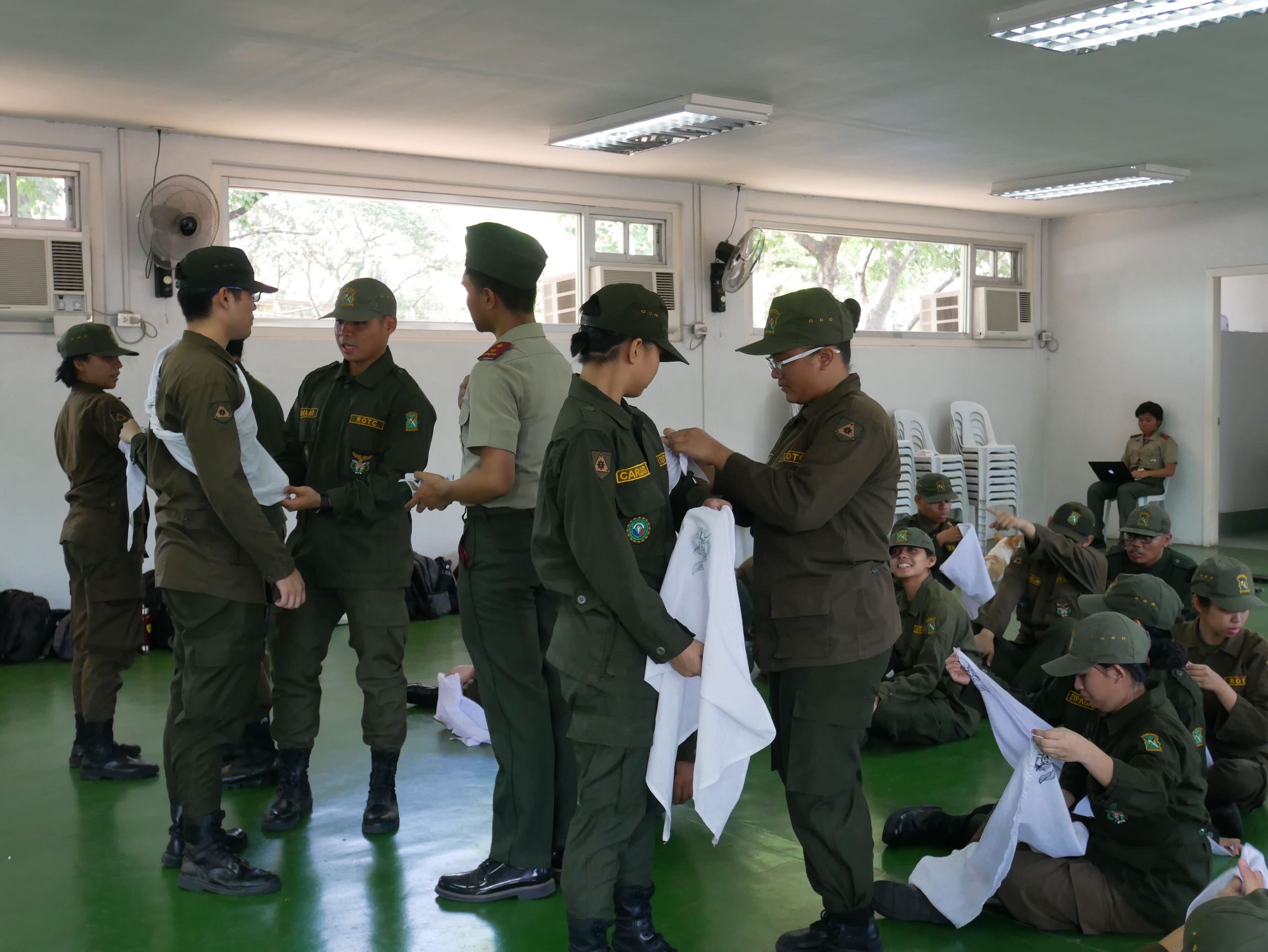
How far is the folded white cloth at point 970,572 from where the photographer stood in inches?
212

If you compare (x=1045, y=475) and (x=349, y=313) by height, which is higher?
(x=349, y=313)

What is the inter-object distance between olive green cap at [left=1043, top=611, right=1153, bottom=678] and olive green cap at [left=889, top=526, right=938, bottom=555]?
5.70ft

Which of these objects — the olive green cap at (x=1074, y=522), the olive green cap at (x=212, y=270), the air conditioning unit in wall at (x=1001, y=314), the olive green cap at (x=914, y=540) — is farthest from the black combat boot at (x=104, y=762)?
the air conditioning unit in wall at (x=1001, y=314)

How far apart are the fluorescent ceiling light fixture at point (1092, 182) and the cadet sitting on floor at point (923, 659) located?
5.35 m

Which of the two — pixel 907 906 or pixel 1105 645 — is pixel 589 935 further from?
pixel 1105 645

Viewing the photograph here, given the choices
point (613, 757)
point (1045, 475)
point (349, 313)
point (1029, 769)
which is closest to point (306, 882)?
point (613, 757)

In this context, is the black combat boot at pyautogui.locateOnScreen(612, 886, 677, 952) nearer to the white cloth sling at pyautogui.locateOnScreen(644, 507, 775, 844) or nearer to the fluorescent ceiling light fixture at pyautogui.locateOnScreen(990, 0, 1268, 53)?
the white cloth sling at pyautogui.locateOnScreen(644, 507, 775, 844)

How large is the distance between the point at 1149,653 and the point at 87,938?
120 inches

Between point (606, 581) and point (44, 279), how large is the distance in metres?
5.72

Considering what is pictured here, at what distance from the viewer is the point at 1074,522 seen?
17.6ft

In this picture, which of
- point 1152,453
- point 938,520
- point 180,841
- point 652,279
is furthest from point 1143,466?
point 180,841

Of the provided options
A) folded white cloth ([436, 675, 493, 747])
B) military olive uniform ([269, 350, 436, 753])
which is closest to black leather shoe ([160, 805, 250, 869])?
military olive uniform ([269, 350, 436, 753])

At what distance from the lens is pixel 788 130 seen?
24.2 feet

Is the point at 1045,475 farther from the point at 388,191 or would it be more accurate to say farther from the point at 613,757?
the point at 613,757
